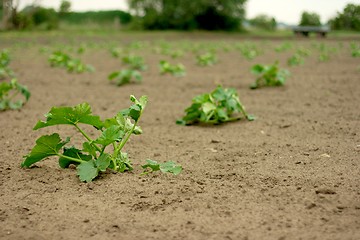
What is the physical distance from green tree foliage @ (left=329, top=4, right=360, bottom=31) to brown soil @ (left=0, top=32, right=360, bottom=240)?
82cm

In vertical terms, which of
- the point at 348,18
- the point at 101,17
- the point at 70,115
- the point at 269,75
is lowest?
the point at 269,75

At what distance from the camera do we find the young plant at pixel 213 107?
160 inches

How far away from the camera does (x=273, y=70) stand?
19.9 feet

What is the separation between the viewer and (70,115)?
2617mm

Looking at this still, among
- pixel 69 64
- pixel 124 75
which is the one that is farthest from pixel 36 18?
pixel 124 75

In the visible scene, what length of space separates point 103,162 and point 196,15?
1318 inches

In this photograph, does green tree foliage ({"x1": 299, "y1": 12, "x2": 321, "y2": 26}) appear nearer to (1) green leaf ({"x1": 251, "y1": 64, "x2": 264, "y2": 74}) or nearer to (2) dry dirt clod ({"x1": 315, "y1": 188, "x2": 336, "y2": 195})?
(1) green leaf ({"x1": 251, "y1": 64, "x2": 264, "y2": 74})

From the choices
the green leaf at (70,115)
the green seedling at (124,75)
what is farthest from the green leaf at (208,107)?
the green seedling at (124,75)

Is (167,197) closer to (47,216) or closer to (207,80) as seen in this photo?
(47,216)

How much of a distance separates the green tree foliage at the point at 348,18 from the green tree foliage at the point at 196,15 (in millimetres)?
29785

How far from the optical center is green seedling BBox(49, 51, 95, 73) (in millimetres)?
8287

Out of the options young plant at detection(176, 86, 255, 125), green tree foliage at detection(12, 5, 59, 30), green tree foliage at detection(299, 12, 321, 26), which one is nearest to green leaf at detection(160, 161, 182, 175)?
young plant at detection(176, 86, 255, 125)

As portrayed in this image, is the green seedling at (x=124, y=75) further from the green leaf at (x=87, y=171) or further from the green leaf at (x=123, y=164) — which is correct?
the green leaf at (x=87, y=171)

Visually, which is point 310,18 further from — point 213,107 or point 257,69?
point 213,107
